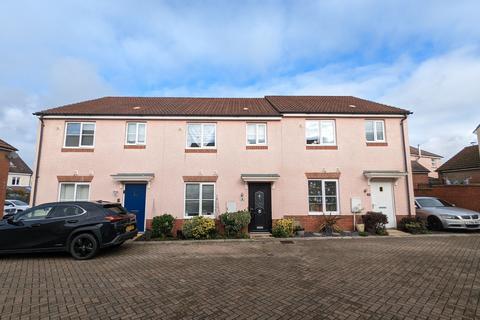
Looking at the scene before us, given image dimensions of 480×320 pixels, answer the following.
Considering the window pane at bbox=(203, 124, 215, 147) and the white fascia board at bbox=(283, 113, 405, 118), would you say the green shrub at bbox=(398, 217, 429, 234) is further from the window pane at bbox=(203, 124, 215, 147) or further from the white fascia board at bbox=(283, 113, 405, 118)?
the window pane at bbox=(203, 124, 215, 147)

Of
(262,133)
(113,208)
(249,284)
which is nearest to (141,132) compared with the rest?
(113,208)

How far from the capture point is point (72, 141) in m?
12.1

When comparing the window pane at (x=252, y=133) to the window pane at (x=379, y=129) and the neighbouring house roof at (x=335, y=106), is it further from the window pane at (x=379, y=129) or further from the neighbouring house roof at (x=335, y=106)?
the window pane at (x=379, y=129)

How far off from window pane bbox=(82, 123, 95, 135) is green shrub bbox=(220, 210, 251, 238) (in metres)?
7.45

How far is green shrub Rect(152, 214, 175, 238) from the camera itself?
10594 millimetres

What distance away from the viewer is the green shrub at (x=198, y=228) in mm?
10469

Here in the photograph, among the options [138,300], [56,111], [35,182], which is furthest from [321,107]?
[35,182]

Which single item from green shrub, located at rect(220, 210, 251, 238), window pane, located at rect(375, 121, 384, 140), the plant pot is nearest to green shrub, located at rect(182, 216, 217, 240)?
green shrub, located at rect(220, 210, 251, 238)

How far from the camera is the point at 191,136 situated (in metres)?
12.4

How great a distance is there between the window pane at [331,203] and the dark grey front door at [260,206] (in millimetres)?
2734

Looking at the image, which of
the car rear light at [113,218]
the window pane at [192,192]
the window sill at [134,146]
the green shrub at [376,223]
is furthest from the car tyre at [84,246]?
the green shrub at [376,223]

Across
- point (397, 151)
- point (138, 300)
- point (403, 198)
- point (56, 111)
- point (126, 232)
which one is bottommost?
point (138, 300)

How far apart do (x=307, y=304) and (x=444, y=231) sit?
11036 millimetres

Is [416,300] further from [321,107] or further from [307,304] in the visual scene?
[321,107]
